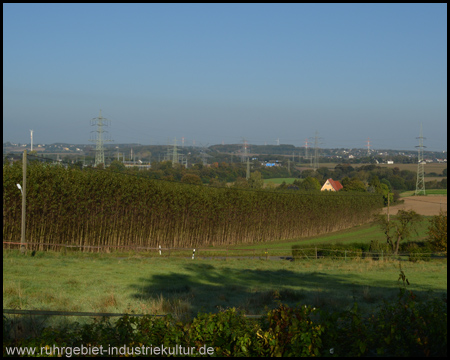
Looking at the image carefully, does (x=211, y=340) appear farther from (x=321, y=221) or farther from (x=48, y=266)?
(x=321, y=221)

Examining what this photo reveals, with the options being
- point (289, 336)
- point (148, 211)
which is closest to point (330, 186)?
point (148, 211)

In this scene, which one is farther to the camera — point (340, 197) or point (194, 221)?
point (340, 197)

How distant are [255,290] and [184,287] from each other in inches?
80.5

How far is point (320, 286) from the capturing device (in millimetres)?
14094

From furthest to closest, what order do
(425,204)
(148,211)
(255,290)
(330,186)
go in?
(330,186)
(425,204)
(148,211)
(255,290)

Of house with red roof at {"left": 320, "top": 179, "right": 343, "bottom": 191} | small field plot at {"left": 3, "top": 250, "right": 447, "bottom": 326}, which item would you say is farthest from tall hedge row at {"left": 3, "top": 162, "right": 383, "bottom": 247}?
house with red roof at {"left": 320, "top": 179, "right": 343, "bottom": 191}

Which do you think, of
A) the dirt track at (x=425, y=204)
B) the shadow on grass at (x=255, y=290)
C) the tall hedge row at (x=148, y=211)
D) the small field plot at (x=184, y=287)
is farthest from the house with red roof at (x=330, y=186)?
the shadow on grass at (x=255, y=290)

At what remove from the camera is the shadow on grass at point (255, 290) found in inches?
379

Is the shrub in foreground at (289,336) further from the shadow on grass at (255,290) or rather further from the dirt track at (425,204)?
the dirt track at (425,204)

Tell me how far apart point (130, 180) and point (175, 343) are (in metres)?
36.6

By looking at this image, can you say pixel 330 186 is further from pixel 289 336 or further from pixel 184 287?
pixel 289 336

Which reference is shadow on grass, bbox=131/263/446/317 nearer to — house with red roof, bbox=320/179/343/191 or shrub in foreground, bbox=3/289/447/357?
shrub in foreground, bbox=3/289/447/357

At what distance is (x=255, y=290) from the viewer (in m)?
12.8

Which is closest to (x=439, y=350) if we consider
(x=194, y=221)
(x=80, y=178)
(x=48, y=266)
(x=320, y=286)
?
(x=320, y=286)
